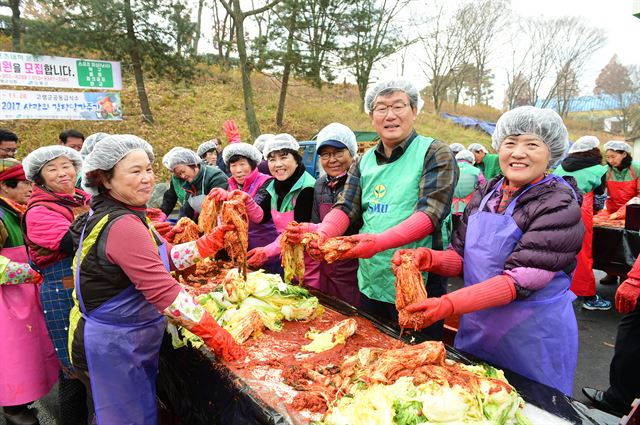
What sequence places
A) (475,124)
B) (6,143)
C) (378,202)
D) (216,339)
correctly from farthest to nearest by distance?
(475,124) < (6,143) < (378,202) < (216,339)

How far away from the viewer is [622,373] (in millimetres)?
3381

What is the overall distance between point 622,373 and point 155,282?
3.96m

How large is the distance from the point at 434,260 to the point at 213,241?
170 cm

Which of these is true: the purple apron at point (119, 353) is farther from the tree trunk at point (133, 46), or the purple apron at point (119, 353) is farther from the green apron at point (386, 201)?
the tree trunk at point (133, 46)

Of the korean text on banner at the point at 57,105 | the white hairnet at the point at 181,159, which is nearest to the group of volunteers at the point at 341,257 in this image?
the white hairnet at the point at 181,159

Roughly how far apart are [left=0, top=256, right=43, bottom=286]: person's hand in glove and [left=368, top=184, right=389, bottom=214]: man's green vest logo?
287 cm

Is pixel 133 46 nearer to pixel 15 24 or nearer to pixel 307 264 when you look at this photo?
pixel 15 24

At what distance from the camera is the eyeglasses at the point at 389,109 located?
269 centimetres

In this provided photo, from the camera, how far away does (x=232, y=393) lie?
209 centimetres

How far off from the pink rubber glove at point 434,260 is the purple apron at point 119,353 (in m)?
1.61

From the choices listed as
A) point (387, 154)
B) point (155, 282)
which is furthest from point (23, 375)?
point (387, 154)

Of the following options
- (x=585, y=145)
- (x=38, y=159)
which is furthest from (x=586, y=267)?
(x=38, y=159)

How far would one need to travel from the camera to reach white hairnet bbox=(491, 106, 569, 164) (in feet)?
6.92

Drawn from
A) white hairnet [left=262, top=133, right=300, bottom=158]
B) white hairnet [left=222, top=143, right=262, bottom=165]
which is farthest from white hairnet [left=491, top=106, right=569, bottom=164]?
white hairnet [left=222, top=143, right=262, bottom=165]
